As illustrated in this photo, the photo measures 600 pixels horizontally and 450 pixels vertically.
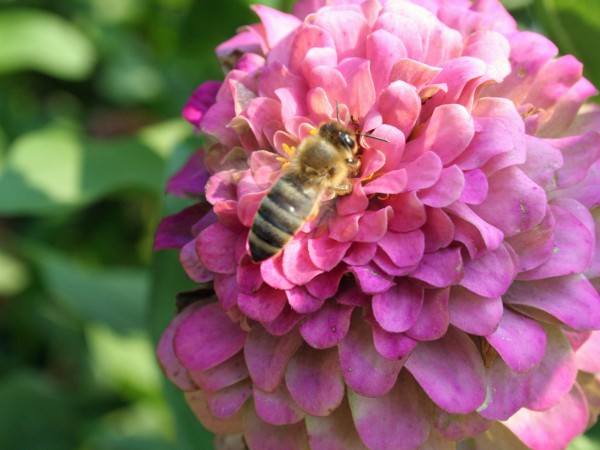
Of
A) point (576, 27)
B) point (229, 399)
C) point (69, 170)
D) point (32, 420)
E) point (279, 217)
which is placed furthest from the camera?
point (32, 420)

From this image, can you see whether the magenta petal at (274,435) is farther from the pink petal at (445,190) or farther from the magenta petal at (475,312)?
the pink petal at (445,190)

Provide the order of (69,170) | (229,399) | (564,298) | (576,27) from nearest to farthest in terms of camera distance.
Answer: (564,298)
(229,399)
(576,27)
(69,170)

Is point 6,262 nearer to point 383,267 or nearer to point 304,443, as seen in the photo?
point 304,443

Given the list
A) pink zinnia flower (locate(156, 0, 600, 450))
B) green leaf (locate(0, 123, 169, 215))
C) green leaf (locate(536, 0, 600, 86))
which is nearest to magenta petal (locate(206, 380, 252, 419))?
pink zinnia flower (locate(156, 0, 600, 450))

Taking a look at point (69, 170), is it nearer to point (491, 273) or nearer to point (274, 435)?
point (274, 435)

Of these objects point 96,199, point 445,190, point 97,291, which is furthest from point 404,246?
point 96,199

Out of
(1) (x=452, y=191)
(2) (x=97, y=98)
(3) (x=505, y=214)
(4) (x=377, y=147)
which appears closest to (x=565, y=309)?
(3) (x=505, y=214)

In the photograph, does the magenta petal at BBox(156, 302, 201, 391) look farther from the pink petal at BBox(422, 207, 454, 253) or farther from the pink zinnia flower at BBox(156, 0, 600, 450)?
the pink petal at BBox(422, 207, 454, 253)

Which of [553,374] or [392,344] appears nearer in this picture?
[392,344]

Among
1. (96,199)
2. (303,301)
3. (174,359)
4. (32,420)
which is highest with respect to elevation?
(303,301)
